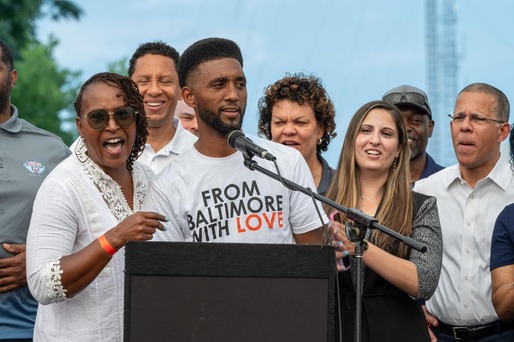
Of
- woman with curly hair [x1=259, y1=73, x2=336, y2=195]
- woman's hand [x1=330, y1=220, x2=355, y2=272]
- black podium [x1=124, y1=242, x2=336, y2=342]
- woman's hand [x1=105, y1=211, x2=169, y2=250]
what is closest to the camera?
black podium [x1=124, y1=242, x2=336, y2=342]

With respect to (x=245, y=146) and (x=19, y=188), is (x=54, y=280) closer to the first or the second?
(x=245, y=146)

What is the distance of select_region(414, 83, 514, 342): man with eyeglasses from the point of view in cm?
586

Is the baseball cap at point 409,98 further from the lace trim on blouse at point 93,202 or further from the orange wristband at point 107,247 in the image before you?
the orange wristband at point 107,247

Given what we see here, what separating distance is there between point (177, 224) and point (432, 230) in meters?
1.42

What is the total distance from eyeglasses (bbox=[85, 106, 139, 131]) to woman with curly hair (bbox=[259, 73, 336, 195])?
1.88 metres

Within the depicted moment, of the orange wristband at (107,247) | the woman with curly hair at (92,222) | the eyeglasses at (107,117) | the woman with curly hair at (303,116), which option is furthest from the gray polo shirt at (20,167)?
Answer: the woman with curly hair at (303,116)

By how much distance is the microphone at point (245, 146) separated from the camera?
4166mm

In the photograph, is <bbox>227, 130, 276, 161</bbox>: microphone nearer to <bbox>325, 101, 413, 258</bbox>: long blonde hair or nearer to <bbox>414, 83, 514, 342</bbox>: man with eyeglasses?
<bbox>325, 101, 413, 258</bbox>: long blonde hair

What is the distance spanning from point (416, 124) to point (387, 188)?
69.6 inches

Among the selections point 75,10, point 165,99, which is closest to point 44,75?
point 75,10

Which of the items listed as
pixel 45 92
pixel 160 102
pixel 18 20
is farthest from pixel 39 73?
pixel 160 102

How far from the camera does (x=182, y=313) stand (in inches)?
157

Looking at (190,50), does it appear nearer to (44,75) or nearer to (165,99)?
(165,99)

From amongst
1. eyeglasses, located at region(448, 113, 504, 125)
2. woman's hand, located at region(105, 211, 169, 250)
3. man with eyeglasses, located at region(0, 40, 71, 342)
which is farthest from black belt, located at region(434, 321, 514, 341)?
man with eyeglasses, located at region(0, 40, 71, 342)
